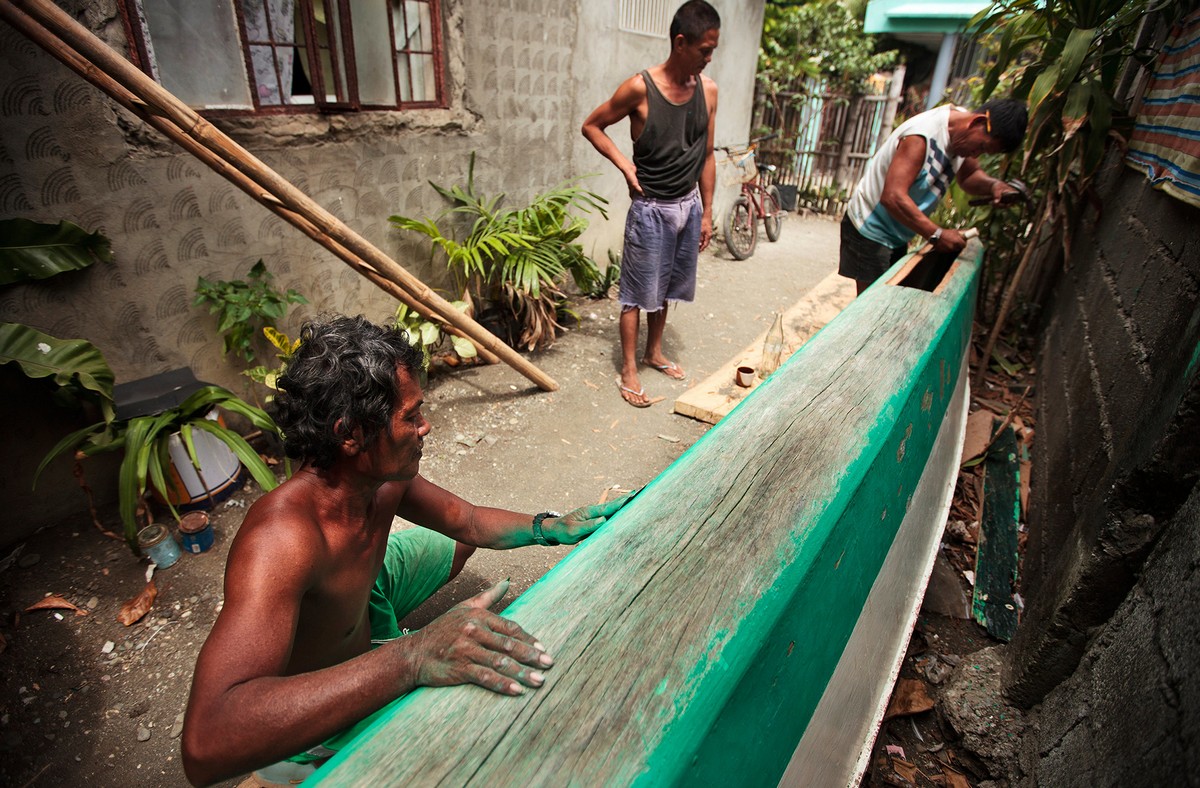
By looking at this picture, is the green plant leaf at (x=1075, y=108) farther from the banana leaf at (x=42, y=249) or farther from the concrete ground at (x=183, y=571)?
the banana leaf at (x=42, y=249)

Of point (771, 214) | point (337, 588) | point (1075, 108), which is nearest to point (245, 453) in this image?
point (337, 588)

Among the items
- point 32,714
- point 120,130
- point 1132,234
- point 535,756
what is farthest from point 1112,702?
point 120,130

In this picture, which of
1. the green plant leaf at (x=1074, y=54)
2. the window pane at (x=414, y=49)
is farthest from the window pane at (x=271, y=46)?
the green plant leaf at (x=1074, y=54)

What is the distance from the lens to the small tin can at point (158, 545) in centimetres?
252

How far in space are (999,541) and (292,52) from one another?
4.33 meters

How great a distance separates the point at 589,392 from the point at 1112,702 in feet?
10.4

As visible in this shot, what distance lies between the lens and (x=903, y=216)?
3.28 meters

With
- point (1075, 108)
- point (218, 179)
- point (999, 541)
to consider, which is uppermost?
point (1075, 108)

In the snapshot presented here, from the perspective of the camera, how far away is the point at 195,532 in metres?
2.59

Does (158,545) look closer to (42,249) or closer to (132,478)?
(132,478)

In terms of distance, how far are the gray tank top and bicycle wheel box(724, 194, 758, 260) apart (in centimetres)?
358

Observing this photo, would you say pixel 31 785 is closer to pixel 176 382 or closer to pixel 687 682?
pixel 176 382

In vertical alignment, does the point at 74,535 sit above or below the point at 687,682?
below

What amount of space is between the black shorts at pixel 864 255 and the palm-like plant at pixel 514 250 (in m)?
1.68
